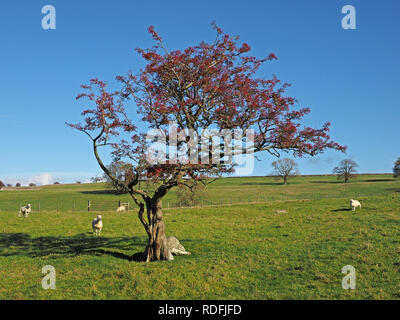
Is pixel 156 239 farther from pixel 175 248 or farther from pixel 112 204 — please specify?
pixel 112 204

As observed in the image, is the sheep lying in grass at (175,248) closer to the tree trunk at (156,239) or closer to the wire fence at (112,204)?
the tree trunk at (156,239)

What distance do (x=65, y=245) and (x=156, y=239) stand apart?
368 inches

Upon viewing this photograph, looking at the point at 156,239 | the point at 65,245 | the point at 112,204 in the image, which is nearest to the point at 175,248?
the point at 156,239

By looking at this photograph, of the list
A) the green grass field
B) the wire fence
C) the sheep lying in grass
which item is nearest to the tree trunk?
the sheep lying in grass

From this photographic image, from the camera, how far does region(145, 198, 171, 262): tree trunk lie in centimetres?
1795

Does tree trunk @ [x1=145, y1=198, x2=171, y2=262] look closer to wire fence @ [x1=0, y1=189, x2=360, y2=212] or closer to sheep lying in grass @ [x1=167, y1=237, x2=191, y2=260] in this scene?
sheep lying in grass @ [x1=167, y1=237, x2=191, y2=260]

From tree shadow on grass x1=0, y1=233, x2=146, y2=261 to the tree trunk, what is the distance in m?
0.94

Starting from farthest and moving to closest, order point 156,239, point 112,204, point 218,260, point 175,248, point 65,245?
point 112,204 < point 65,245 < point 175,248 < point 156,239 < point 218,260

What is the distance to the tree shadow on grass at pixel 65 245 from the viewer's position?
66.4ft

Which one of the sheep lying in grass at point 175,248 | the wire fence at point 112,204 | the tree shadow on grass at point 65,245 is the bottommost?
the wire fence at point 112,204

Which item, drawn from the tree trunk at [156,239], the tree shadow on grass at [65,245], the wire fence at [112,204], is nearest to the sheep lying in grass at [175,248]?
the tree trunk at [156,239]

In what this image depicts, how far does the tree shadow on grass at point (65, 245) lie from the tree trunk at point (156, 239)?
0.94 meters

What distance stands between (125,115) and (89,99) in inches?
85.3

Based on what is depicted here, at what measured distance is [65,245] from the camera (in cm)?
2292
